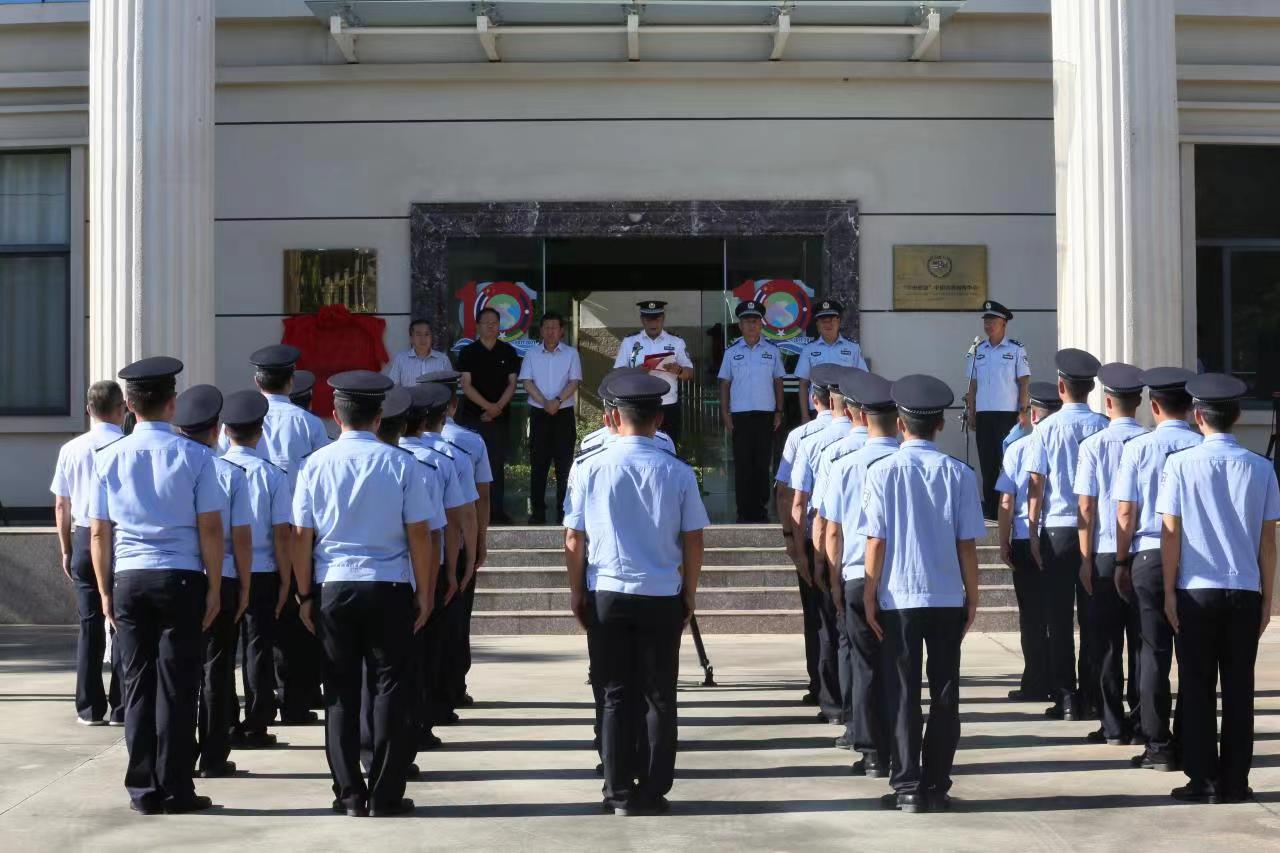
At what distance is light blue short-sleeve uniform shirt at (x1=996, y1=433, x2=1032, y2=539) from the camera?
9.41 metres

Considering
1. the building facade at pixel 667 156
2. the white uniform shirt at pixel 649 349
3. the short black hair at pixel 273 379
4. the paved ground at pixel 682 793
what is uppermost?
the building facade at pixel 667 156

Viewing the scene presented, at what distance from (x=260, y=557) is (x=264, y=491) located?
49 cm

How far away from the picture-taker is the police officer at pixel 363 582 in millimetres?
6910

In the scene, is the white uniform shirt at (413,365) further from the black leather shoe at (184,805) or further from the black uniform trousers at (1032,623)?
the black leather shoe at (184,805)

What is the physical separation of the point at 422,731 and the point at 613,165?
9.00 meters

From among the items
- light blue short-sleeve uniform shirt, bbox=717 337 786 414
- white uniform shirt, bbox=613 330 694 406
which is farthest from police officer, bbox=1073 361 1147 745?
white uniform shirt, bbox=613 330 694 406

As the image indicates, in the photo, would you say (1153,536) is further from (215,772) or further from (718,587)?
(718,587)

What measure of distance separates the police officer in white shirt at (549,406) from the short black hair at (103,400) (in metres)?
6.12

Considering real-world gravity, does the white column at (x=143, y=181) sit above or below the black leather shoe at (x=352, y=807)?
above

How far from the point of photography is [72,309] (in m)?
16.6

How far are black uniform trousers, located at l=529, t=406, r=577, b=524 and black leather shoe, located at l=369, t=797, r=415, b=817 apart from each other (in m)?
7.91

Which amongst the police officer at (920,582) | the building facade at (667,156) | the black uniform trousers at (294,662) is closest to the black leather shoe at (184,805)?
the black uniform trousers at (294,662)

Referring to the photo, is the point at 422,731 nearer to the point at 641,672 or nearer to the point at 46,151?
the point at 641,672

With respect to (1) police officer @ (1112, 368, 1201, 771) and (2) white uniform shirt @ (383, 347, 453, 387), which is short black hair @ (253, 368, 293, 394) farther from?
(2) white uniform shirt @ (383, 347, 453, 387)
